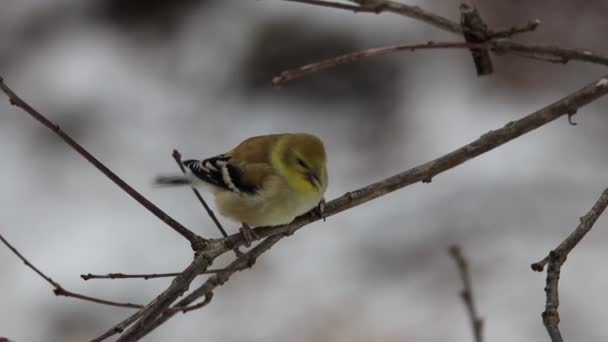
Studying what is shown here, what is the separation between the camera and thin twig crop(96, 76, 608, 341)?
1867 mm

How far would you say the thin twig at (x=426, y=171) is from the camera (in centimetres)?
187

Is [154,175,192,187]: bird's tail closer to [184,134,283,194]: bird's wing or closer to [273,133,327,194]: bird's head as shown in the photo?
[184,134,283,194]: bird's wing

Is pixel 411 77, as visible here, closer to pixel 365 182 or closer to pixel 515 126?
pixel 365 182

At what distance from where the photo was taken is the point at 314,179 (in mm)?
2852

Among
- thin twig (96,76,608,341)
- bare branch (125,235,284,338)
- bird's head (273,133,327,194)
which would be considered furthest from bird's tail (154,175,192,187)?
bare branch (125,235,284,338)

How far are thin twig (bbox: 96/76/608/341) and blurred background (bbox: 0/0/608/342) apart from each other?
272 centimetres

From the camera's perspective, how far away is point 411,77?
268 inches

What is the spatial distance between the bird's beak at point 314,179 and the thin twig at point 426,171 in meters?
0.56

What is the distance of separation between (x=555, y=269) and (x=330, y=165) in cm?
424

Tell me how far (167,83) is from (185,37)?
59 cm

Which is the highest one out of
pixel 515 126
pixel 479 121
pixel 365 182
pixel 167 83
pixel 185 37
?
pixel 185 37

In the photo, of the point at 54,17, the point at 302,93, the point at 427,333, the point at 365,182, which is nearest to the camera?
the point at 427,333

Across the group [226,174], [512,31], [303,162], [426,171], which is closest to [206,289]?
[426,171]

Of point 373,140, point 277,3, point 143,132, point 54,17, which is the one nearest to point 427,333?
point 373,140
